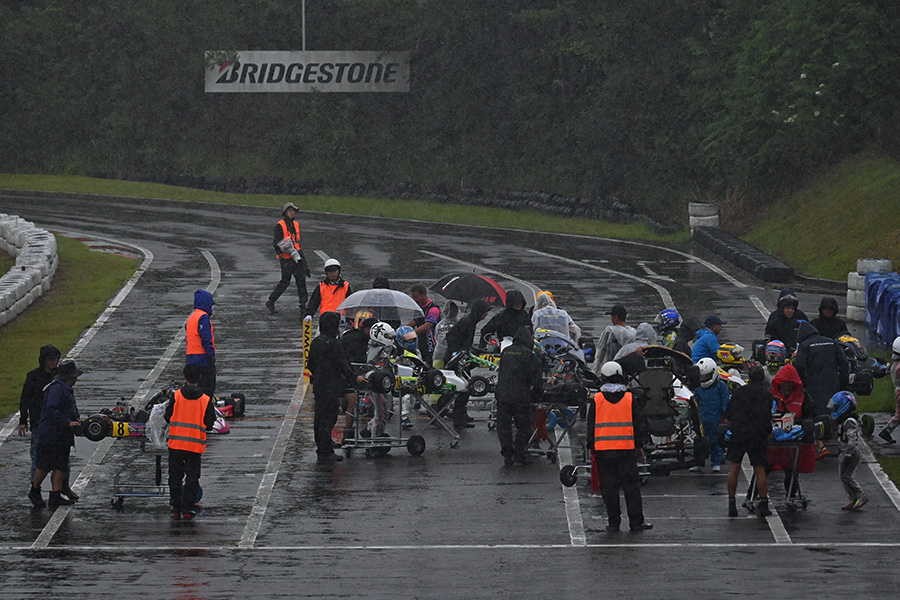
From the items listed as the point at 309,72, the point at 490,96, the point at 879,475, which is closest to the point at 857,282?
the point at 879,475

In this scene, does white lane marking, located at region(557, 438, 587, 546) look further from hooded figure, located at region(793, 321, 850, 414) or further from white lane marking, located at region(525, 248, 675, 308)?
white lane marking, located at region(525, 248, 675, 308)

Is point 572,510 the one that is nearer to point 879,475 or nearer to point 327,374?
point 327,374

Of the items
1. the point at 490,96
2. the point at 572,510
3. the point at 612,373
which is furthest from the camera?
the point at 490,96

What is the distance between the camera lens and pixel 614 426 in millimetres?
15227

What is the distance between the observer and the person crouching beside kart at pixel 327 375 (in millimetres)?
17969

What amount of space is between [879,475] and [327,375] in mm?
6734

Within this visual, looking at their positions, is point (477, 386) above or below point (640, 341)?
below

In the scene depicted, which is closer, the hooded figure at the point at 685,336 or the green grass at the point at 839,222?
the hooded figure at the point at 685,336

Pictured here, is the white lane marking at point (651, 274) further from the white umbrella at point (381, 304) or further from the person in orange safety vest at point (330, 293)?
the white umbrella at point (381, 304)

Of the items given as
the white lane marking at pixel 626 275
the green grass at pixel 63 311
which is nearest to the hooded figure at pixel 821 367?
the white lane marking at pixel 626 275

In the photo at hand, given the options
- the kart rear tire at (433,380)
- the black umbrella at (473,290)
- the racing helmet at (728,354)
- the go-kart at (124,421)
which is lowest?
the go-kart at (124,421)

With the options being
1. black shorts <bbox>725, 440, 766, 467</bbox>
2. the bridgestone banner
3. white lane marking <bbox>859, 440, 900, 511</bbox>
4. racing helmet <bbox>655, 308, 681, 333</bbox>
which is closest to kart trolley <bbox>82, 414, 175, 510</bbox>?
black shorts <bbox>725, 440, 766, 467</bbox>

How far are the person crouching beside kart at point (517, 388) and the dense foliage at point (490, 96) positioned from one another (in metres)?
23.6

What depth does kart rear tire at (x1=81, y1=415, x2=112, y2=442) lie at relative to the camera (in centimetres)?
1688
